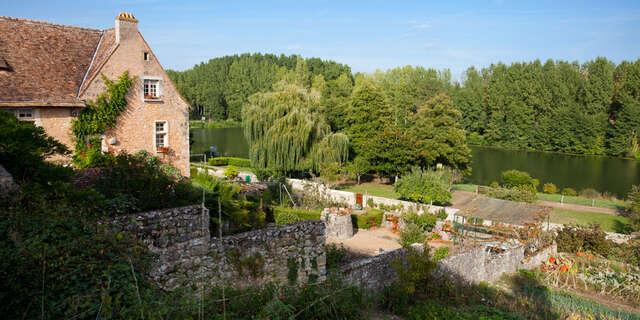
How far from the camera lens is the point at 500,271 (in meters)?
13.4

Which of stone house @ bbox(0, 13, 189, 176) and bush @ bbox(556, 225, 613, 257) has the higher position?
stone house @ bbox(0, 13, 189, 176)

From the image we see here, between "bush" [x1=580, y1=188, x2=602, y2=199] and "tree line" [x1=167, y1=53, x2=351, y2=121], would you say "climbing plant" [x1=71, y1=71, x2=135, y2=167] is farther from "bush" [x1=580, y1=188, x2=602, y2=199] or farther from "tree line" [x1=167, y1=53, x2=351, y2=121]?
"tree line" [x1=167, y1=53, x2=351, y2=121]

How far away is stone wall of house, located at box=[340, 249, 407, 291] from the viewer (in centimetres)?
870

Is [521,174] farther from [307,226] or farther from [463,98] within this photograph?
[463,98]

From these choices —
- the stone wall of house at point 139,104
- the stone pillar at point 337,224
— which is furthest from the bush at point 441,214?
the stone wall of house at point 139,104

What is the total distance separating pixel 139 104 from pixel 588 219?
75.3 feet

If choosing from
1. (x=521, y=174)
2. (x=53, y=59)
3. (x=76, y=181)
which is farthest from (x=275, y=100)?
(x=76, y=181)

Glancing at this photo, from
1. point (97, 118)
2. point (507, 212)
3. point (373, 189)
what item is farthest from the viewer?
point (373, 189)

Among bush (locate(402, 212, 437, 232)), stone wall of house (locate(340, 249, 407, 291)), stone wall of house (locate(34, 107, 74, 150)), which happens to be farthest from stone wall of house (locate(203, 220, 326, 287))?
bush (locate(402, 212, 437, 232))

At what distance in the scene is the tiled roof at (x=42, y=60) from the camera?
13.1m

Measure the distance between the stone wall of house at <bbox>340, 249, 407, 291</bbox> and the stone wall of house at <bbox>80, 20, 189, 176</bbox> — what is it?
1019 centimetres

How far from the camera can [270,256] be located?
6645 millimetres

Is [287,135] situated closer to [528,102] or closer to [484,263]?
[484,263]

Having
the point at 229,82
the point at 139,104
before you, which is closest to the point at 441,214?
the point at 139,104
